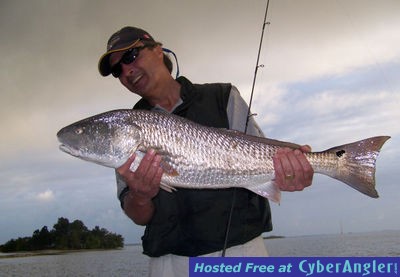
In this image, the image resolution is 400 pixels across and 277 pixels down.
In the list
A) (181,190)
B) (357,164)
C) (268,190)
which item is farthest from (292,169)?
(181,190)

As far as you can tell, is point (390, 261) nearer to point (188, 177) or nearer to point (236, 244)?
point (236, 244)

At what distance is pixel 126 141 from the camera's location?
13.8 feet

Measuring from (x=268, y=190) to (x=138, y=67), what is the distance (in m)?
1.89

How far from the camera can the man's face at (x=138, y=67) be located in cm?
452

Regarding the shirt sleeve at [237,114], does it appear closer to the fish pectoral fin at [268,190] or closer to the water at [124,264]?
the fish pectoral fin at [268,190]

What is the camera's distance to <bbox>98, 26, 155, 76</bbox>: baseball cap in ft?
14.8

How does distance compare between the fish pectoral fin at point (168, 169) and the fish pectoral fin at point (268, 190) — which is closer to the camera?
the fish pectoral fin at point (168, 169)

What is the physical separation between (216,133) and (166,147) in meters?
0.54

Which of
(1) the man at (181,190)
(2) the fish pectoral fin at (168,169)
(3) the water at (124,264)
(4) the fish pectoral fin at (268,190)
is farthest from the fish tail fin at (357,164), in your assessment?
(3) the water at (124,264)

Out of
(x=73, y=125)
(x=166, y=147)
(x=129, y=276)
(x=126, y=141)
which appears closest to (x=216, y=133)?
(x=166, y=147)

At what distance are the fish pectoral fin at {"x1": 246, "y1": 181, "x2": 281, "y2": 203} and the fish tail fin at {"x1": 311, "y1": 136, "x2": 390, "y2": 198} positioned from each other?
1.45 feet

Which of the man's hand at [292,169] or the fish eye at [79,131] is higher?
the fish eye at [79,131]

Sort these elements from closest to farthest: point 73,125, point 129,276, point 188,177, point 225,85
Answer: point 188,177, point 73,125, point 225,85, point 129,276

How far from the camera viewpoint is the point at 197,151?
13.9 feet
